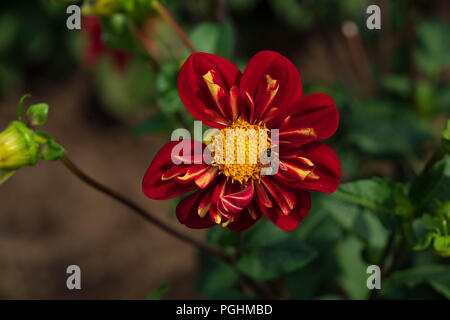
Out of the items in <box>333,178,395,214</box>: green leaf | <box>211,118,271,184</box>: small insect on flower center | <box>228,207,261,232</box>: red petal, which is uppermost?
<box>211,118,271,184</box>: small insect on flower center

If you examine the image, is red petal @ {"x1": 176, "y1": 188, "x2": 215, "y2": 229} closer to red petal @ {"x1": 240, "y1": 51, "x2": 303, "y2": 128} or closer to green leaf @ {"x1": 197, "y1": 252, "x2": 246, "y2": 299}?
red petal @ {"x1": 240, "y1": 51, "x2": 303, "y2": 128}

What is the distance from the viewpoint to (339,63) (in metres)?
1.45

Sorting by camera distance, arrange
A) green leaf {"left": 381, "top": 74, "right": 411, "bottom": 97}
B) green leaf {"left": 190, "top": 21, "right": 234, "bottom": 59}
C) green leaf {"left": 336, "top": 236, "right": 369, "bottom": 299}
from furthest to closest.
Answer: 1. green leaf {"left": 381, "top": 74, "right": 411, "bottom": 97}
2. green leaf {"left": 336, "top": 236, "right": 369, "bottom": 299}
3. green leaf {"left": 190, "top": 21, "right": 234, "bottom": 59}

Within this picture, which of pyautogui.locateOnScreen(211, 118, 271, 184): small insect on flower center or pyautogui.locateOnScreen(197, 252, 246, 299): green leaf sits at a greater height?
pyautogui.locateOnScreen(211, 118, 271, 184): small insect on flower center

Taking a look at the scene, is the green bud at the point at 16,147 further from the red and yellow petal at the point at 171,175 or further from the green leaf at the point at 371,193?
the green leaf at the point at 371,193

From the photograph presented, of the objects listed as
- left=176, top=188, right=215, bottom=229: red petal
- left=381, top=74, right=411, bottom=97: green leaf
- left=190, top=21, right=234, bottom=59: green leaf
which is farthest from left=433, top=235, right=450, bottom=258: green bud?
left=381, top=74, right=411, bottom=97: green leaf

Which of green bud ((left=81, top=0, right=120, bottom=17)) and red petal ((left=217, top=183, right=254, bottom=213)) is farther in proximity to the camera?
green bud ((left=81, top=0, right=120, bottom=17))

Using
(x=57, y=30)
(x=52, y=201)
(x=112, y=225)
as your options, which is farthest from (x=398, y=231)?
(x=57, y=30)

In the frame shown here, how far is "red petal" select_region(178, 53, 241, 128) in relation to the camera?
20.9 inches

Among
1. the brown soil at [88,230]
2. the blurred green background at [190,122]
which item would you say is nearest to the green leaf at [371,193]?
the blurred green background at [190,122]

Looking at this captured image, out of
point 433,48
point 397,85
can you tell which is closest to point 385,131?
point 397,85

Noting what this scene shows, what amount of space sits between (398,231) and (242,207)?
0.25m

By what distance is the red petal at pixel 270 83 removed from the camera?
0.52 m

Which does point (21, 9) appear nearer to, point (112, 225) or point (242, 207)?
point (112, 225)
